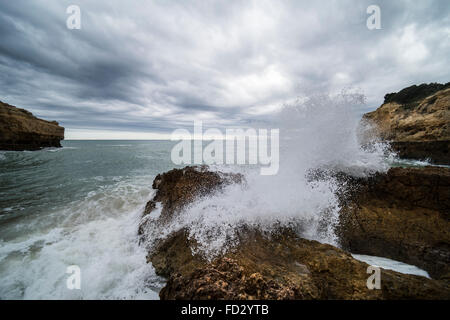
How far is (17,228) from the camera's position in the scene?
5195 millimetres

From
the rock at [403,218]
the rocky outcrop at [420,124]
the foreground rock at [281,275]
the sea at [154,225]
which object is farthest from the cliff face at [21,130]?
the rocky outcrop at [420,124]

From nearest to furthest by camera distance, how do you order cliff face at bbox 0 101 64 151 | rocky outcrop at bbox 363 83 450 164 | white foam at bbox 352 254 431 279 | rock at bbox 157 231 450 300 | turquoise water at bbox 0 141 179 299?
rock at bbox 157 231 450 300, white foam at bbox 352 254 431 279, turquoise water at bbox 0 141 179 299, rocky outcrop at bbox 363 83 450 164, cliff face at bbox 0 101 64 151

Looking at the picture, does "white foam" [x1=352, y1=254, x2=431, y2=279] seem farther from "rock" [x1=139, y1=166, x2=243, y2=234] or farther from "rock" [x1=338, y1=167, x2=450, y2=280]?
"rock" [x1=139, y1=166, x2=243, y2=234]

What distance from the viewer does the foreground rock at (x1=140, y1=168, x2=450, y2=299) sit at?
1.97 meters

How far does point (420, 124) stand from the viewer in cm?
A: 1758

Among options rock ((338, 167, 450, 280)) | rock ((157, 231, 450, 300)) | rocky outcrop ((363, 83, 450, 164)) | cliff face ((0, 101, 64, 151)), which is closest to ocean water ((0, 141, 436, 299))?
rock ((338, 167, 450, 280))

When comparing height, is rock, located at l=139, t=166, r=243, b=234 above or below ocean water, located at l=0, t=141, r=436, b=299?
above

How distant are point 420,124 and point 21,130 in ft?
177

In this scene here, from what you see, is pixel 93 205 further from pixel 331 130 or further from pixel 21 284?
pixel 331 130

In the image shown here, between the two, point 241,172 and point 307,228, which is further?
point 241,172

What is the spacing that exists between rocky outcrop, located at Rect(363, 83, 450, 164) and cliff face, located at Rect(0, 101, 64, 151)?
171 ft

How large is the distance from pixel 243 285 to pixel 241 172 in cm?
409
